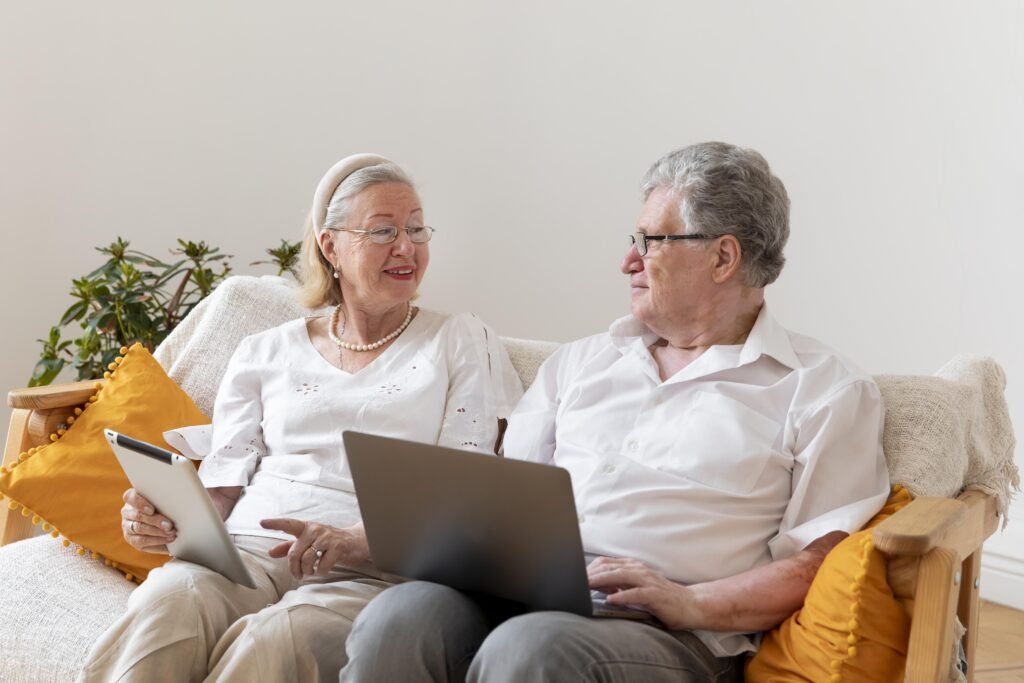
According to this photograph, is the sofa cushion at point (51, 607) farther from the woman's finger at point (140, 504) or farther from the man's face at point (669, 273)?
the man's face at point (669, 273)

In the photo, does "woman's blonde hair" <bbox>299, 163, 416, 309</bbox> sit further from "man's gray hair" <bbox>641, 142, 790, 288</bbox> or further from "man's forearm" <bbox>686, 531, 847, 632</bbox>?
"man's forearm" <bbox>686, 531, 847, 632</bbox>

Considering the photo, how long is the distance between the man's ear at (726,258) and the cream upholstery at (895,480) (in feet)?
1.13

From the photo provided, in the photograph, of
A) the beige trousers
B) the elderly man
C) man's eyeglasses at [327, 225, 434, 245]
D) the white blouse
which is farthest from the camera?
man's eyeglasses at [327, 225, 434, 245]

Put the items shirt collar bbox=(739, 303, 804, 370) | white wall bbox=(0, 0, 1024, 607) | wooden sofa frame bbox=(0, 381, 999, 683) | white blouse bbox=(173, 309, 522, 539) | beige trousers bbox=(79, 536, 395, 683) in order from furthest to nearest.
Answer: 1. white wall bbox=(0, 0, 1024, 607)
2. white blouse bbox=(173, 309, 522, 539)
3. shirt collar bbox=(739, 303, 804, 370)
4. beige trousers bbox=(79, 536, 395, 683)
5. wooden sofa frame bbox=(0, 381, 999, 683)

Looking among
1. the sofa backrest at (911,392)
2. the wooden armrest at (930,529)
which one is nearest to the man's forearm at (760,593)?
the wooden armrest at (930,529)

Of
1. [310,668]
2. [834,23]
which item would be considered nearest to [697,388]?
[310,668]

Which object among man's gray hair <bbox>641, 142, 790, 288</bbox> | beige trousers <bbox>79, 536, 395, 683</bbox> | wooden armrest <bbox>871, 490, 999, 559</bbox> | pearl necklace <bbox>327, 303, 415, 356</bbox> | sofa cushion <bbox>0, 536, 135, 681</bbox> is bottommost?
sofa cushion <bbox>0, 536, 135, 681</bbox>

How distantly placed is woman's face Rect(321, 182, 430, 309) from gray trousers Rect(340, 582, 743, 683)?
0.71 meters

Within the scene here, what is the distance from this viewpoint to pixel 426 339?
222 cm

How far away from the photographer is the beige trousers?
1676 millimetres

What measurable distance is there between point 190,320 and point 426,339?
0.67 metres

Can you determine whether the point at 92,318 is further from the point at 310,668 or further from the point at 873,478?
the point at 873,478

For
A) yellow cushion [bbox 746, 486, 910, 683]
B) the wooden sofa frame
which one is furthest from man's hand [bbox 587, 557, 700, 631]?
the wooden sofa frame

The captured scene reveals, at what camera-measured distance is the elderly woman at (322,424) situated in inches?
68.5
